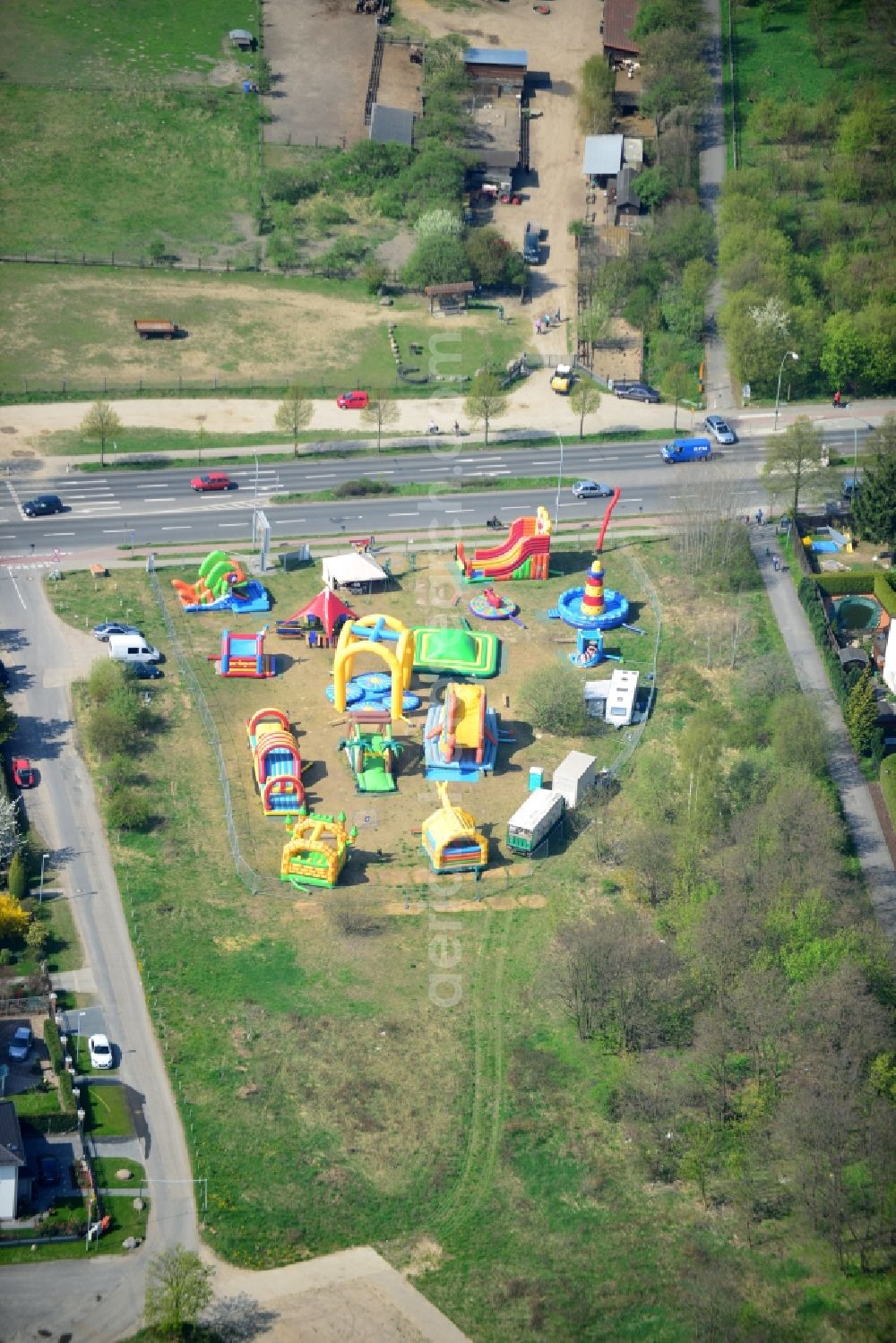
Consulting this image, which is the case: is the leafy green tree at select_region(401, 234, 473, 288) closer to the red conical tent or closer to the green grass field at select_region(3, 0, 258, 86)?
the green grass field at select_region(3, 0, 258, 86)

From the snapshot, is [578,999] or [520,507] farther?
[520,507]

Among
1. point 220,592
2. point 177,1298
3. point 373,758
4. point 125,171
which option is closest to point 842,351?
point 220,592

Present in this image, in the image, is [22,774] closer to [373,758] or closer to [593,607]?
[373,758]

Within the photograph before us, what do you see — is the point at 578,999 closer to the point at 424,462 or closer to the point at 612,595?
the point at 612,595

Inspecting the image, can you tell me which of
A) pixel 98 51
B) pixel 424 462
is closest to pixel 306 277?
pixel 424 462

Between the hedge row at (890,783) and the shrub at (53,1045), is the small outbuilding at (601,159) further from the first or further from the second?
the shrub at (53,1045)

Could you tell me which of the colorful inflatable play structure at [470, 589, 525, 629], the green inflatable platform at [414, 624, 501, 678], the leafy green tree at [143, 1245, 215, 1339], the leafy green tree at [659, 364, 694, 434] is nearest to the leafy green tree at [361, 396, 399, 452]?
the leafy green tree at [659, 364, 694, 434]

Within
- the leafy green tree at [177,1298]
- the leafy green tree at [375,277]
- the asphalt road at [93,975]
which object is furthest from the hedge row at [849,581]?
the leafy green tree at [177,1298]
